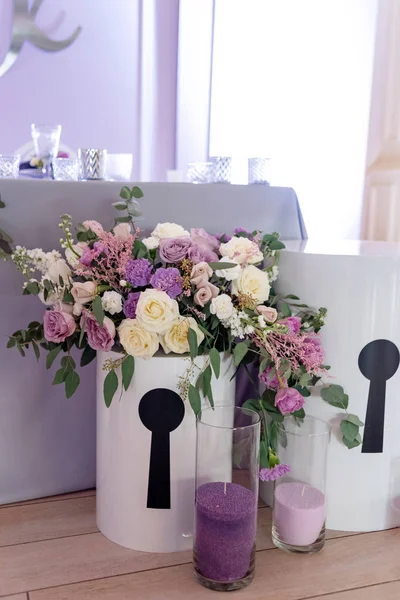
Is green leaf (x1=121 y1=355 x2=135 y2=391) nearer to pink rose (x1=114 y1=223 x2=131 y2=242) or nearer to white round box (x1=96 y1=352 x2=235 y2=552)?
white round box (x1=96 y1=352 x2=235 y2=552)

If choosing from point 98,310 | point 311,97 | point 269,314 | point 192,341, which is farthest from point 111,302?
point 311,97

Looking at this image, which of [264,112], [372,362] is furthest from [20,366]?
[264,112]

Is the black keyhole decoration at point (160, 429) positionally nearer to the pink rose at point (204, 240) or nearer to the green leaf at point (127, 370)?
the green leaf at point (127, 370)

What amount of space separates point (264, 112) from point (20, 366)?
5.06ft

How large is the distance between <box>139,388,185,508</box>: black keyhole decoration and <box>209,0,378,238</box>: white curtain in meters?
0.99

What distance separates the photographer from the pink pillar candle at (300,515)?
0.95 metres

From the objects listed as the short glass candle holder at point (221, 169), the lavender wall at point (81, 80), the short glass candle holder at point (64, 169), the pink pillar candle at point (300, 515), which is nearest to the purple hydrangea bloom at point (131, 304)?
the pink pillar candle at point (300, 515)

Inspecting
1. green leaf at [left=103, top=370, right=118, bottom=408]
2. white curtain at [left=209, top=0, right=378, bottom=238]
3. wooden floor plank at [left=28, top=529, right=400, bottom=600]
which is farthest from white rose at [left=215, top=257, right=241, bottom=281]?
white curtain at [left=209, top=0, right=378, bottom=238]

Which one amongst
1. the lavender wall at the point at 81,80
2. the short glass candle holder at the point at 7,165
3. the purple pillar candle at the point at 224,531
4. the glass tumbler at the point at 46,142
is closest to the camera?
the purple pillar candle at the point at 224,531

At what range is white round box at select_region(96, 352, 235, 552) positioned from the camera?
3.04ft

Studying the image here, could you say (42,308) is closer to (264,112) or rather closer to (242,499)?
(242,499)

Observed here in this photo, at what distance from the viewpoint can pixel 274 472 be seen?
0.93m

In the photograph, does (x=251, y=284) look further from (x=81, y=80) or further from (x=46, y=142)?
(x=81, y=80)

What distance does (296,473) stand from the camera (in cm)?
99
